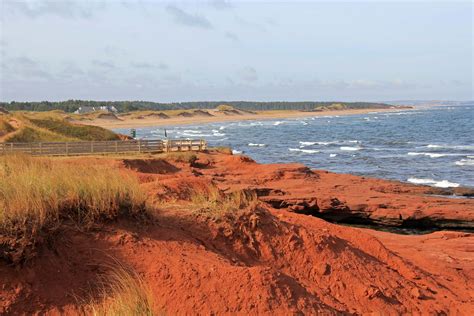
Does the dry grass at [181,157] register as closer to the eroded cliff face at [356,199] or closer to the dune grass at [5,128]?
the eroded cliff face at [356,199]

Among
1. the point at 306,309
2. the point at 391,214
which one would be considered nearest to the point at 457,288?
the point at 306,309

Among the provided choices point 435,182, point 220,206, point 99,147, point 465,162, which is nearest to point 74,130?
point 99,147

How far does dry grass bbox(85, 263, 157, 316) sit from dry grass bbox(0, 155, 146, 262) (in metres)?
1.19

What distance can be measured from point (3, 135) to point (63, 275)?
39435mm

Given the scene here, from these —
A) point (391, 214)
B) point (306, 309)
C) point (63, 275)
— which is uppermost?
point (63, 275)

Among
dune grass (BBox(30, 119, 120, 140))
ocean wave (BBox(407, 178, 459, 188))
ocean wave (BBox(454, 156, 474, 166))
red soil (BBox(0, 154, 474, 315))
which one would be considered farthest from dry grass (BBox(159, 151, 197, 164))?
ocean wave (BBox(454, 156, 474, 166))

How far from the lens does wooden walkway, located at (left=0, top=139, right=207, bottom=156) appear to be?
3288cm

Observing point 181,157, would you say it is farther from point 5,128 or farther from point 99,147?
point 5,128

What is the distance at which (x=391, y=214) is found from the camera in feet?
67.6

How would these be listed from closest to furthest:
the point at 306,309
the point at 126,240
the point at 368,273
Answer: the point at 306,309 → the point at 126,240 → the point at 368,273

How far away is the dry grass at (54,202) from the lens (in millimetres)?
7242

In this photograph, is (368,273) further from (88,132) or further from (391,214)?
(88,132)

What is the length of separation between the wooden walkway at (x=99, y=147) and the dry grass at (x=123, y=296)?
2526 cm

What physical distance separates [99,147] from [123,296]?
1166 inches
